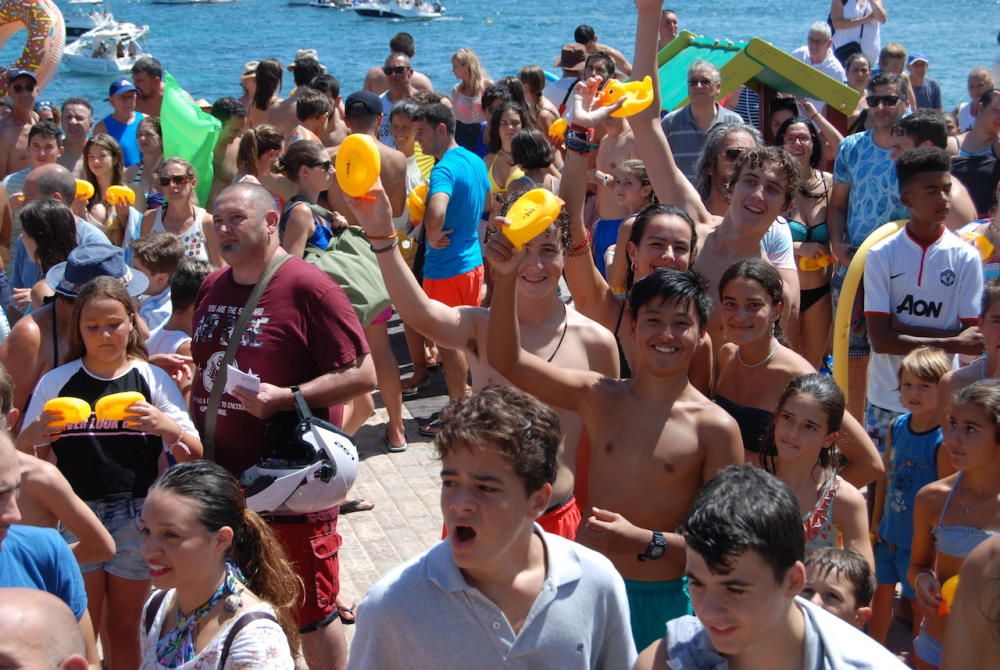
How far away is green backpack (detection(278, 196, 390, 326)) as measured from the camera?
18.3 ft

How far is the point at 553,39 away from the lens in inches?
2445

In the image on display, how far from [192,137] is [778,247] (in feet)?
16.6

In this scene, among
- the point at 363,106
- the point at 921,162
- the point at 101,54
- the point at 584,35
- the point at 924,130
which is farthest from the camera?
the point at 101,54

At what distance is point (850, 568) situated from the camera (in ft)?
11.0

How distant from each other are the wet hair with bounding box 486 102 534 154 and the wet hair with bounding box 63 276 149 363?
462 cm

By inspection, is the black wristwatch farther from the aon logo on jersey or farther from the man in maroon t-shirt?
the aon logo on jersey

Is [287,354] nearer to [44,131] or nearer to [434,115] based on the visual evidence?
[434,115]

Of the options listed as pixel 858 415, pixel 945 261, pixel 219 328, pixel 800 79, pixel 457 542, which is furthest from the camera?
pixel 800 79

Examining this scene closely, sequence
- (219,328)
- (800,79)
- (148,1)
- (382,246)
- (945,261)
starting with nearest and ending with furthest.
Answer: (382,246) < (219,328) < (945,261) < (800,79) < (148,1)

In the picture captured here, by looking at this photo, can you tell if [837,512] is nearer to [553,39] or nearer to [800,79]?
[800,79]

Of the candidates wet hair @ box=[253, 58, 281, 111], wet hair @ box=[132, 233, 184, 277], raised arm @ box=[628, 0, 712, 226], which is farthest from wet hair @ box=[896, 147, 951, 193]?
wet hair @ box=[253, 58, 281, 111]

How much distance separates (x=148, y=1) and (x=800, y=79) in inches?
3814

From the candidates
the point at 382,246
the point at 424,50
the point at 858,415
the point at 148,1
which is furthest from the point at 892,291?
the point at 148,1

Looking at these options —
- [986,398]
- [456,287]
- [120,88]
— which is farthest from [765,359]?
[120,88]
